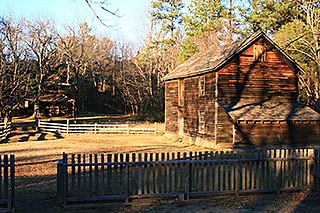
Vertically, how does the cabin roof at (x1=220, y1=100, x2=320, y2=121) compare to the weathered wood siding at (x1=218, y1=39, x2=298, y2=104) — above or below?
below

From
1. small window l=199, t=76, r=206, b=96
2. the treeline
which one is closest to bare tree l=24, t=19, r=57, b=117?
the treeline

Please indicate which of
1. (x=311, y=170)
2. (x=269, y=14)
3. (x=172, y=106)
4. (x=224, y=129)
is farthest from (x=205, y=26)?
(x=311, y=170)

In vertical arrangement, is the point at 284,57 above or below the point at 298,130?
above

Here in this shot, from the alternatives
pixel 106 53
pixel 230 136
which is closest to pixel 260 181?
pixel 230 136

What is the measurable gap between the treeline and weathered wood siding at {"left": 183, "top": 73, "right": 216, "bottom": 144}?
11.2 metres

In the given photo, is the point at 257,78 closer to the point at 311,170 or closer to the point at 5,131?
the point at 311,170

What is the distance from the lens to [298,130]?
79.4 ft

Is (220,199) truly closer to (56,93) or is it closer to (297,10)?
(297,10)

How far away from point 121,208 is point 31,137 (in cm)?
2359

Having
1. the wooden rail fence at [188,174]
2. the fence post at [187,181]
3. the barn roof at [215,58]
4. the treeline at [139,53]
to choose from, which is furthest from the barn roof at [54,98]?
the fence post at [187,181]

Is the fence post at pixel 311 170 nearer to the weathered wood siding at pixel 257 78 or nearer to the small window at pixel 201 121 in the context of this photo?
the weathered wood siding at pixel 257 78

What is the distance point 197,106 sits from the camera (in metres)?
27.2

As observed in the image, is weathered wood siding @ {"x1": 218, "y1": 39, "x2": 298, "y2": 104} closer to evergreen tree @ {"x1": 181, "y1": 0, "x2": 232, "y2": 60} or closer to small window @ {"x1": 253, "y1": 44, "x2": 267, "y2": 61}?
small window @ {"x1": 253, "y1": 44, "x2": 267, "y2": 61}

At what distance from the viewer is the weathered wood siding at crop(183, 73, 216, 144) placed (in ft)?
80.9
